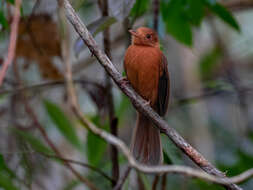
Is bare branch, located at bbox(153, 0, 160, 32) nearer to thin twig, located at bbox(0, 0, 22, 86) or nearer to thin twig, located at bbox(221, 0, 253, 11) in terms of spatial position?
thin twig, located at bbox(221, 0, 253, 11)

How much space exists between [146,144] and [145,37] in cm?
85

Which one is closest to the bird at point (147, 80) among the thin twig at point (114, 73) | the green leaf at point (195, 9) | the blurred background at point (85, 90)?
the blurred background at point (85, 90)

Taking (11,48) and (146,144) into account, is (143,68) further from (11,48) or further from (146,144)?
(11,48)

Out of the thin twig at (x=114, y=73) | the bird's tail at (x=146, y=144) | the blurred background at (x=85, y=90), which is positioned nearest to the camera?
the thin twig at (x=114, y=73)

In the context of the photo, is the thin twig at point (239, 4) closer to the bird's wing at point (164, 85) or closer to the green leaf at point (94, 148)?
the bird's wing at point (164, 85)

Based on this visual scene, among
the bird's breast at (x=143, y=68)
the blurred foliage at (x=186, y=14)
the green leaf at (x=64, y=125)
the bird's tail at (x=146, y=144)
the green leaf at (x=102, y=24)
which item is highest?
the green leaf at (x=102, y=24)

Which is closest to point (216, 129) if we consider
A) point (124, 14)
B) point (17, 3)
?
point (124, 14)

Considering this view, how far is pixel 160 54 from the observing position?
128 inches

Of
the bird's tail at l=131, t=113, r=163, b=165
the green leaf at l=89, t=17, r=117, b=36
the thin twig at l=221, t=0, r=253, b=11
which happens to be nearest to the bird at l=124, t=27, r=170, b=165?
the bird's tail at l=131, t=113, r=163, b=165

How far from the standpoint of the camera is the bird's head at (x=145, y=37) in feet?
11.0

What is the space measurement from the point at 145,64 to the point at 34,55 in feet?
4.65

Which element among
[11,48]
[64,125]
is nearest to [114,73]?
[11,48]

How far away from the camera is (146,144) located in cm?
321

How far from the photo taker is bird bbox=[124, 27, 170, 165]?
3.14 m
